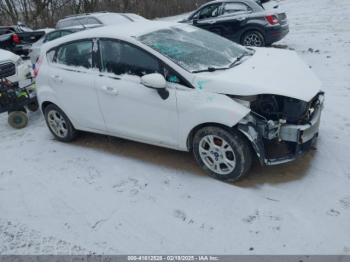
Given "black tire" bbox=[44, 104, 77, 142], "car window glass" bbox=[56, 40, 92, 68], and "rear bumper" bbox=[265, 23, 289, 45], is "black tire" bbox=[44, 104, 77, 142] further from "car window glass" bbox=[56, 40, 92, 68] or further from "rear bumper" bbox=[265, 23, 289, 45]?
"rear bumper" bbox=[265, 23, 289, 45]

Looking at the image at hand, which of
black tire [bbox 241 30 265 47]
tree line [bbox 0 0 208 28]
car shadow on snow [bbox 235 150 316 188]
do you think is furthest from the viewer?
tree line [bbox 0 0 208 28]

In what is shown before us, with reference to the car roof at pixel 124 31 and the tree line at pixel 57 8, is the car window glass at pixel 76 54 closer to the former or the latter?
the car roof at pixel 124 31

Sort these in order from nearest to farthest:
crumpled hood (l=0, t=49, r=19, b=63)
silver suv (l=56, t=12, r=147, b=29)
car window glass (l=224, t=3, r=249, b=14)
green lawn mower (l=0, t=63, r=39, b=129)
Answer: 1. green lawn mower (l=0, t=63, r=39, b=129)
2. crumpled hood (l=0, t=49, r=19, b=63)
3. car window glass (l=224, t=3, r=249, b=14)
4. silver suv (l=56, t=12, r=147, b=29)

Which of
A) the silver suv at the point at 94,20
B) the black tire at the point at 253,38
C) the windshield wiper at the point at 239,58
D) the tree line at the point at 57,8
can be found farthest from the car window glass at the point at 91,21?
the tree line at the point at 57,8

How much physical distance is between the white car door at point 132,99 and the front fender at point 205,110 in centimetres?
11

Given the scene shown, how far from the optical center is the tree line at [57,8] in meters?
23.0

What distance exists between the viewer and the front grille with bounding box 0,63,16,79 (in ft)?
21.9

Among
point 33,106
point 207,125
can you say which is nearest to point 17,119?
point 33,106

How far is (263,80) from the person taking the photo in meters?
3.77

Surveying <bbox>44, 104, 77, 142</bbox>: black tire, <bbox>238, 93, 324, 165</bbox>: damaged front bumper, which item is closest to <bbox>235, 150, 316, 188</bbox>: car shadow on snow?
<bbox>238, 93, 324, 165</bbox>: damaged front bumper

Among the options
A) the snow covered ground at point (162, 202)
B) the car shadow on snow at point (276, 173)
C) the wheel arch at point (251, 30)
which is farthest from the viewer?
the wheel arch at point (251, 30)

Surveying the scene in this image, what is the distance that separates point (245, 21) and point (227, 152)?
7167 mm

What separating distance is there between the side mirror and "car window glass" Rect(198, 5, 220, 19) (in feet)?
25.4

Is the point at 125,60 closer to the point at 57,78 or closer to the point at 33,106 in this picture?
the point at 57,78
